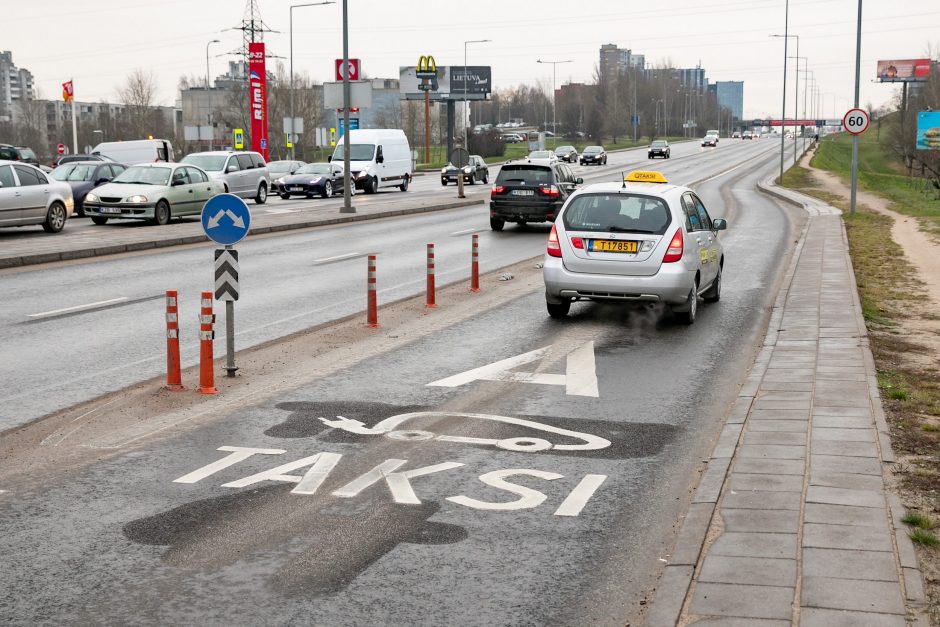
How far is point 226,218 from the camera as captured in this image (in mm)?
10188

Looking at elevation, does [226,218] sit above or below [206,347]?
above

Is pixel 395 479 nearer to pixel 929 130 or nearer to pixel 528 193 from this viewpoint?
pixel 528 193

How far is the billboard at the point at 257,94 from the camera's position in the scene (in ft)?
211

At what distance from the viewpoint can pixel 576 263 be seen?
13.4 metres

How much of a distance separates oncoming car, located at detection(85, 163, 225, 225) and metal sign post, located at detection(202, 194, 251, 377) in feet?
60.3

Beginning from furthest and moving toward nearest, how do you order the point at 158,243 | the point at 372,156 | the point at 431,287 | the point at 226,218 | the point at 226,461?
the point at 372,156 → the point at 158,243 → the point at 431,287 → the point at 226,218 → the point at 226,461

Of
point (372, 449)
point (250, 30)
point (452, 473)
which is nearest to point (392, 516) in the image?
point (452, 473)

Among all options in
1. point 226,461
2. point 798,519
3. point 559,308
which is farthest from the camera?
point 559,308

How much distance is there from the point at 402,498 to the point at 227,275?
445cm

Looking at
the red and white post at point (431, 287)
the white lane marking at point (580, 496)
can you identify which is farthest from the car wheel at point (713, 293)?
the white lane marking at point (580, 496)

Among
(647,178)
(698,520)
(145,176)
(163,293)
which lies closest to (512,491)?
(698,520)

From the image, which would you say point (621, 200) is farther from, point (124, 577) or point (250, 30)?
point (250, 30)

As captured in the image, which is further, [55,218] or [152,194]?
[152,194]

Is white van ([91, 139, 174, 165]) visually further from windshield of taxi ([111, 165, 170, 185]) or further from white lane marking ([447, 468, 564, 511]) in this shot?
white lane marking ([447, 468, 564, 511])
